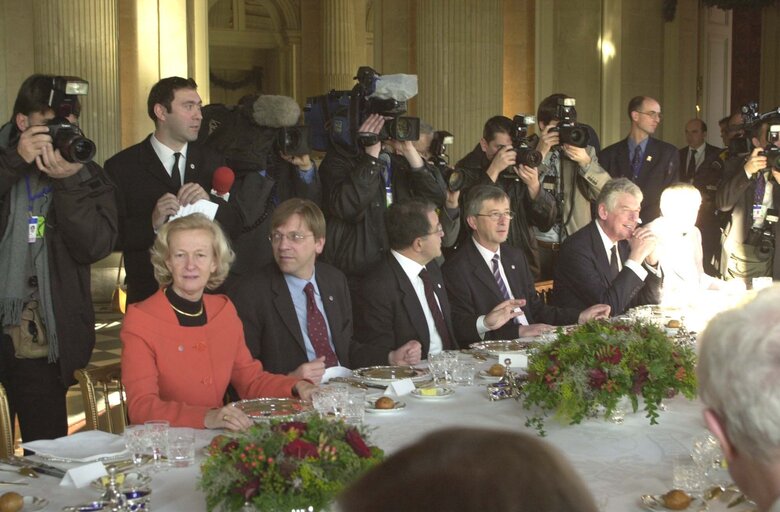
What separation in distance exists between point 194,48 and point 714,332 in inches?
414

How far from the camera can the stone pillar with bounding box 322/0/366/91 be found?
19578mm

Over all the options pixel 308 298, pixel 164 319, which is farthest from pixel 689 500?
pixel 308 298

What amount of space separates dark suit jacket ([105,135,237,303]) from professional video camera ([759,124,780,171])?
434 cm

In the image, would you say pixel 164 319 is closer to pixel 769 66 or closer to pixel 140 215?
pixel 140 215

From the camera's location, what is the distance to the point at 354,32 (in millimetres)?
20016

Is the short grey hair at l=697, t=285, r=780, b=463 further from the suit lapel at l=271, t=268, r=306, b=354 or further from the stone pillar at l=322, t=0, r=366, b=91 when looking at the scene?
the stone pillar at l=322, t=0, r=366, b=91

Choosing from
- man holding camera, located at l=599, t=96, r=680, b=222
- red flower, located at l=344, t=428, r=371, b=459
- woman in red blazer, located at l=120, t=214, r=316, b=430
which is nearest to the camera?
red flower, located at l=344, t=428, r=371, b=459

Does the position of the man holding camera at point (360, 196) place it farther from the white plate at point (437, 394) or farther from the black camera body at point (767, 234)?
the black camera body at point (767, 234)

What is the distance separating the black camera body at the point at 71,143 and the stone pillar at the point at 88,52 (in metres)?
5.13

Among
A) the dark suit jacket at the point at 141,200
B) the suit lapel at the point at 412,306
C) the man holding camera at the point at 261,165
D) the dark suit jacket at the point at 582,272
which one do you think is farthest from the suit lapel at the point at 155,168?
the dark suit jacket at the point at 582,272

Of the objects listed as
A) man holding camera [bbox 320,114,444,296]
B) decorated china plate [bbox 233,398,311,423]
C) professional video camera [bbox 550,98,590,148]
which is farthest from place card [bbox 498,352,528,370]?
professional video camera [bbox 550,98,590,148]

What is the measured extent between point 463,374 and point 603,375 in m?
0.76

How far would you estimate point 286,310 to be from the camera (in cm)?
444

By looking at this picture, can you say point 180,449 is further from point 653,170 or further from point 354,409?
point 653,170
